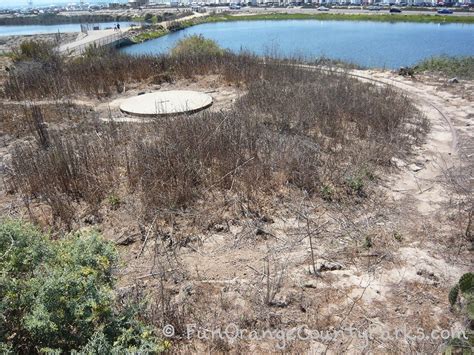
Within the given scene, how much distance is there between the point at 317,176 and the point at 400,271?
6.56 ft

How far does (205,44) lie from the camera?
17.5 m

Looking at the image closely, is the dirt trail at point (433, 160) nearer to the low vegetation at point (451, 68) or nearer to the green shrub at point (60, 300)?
the low vegetation at point (451, 68)

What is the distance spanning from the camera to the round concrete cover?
8273mm

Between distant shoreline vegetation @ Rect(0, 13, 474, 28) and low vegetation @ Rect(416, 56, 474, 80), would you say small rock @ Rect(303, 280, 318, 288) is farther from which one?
distant shoreline vegetation @ Rect(0, 13, 474, 28)

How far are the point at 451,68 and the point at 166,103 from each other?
1219 centimetres

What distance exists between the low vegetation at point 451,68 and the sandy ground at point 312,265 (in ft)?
32.2

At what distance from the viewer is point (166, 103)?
8.93m

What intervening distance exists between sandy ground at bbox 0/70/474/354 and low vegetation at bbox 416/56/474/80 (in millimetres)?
9801

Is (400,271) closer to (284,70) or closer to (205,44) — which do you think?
(284,70)

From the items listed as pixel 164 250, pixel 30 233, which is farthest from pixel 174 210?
pixel 30 233

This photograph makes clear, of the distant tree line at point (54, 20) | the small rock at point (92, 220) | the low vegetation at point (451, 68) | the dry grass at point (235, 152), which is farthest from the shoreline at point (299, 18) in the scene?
the small rock at point (92, 220)

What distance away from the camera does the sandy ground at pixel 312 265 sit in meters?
3.17

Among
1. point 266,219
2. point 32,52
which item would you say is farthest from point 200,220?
point 32,52

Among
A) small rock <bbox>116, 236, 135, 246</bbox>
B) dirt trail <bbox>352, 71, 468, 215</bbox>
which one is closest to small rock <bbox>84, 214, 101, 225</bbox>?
small rock <bbox>116, 236, 135, 246</bbox>
